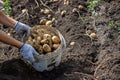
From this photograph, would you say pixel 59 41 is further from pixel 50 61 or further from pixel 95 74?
pixel 95 74

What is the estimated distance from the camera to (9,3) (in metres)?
4.22

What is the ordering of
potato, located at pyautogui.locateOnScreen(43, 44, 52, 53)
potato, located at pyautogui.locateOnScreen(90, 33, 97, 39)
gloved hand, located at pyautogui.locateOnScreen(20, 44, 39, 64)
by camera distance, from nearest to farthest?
gloved hand, located at pyautogui.locateOnScreen(20, 44, 39, 64), potato, located at pyautogui.locateOnScreen(43, 44, 52, 53), potato, located at pyautogui.locateOnScreen(90, 33, 97, 39)

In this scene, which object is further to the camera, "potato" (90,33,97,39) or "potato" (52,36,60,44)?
"potato" (90,33,97,39)

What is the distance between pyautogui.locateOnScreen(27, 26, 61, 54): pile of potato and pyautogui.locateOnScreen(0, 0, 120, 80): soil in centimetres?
25

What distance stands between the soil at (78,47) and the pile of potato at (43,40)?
25cm

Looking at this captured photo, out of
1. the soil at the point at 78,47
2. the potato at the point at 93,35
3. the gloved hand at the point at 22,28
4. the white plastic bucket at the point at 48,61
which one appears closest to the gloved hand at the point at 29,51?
the white plastic bucket at the point at 48,61

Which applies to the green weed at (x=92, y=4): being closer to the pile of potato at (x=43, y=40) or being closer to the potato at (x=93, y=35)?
the potato at (x=93, y=35)

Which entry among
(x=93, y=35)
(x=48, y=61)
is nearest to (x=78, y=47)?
(x=93, y=35)

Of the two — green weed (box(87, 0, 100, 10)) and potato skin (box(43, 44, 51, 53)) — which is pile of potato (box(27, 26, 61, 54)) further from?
green weed (box(87, 0, 100, 10))

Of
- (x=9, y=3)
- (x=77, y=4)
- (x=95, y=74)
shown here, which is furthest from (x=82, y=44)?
(x=9, y=3)

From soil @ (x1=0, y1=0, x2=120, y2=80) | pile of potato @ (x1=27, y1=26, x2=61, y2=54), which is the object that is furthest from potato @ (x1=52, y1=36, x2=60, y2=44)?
soil @ (x1=0, y1=0, x2=120, y2=80)

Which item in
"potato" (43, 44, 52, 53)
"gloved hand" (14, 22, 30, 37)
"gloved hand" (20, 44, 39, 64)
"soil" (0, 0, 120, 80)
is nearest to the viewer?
"gloved hand" (20, 44, 39, 64)

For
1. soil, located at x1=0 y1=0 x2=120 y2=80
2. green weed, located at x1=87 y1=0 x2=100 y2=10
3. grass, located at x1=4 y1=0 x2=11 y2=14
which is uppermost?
grass, located at x1=4 y1=0 x2=11 y2=14

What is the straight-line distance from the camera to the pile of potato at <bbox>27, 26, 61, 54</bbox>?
9.78 feet
